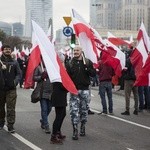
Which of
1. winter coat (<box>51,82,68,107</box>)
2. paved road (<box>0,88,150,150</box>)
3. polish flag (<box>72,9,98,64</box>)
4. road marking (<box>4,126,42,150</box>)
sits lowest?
paved road (<box>0,88,150,150</box>)

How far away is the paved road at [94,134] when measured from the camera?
26.9 feet

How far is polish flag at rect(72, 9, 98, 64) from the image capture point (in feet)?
35.1

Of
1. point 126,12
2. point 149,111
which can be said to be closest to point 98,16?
point 126,12

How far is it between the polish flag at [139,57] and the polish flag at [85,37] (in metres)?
1.44

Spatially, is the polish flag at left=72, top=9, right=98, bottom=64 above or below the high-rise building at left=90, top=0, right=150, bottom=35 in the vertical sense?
below

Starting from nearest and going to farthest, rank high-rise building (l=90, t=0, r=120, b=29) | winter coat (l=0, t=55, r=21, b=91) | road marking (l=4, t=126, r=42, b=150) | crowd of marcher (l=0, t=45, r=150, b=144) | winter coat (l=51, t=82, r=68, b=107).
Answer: road marking (l=4, t=126, r=42, b=150)
winter coat (l=51, t=82, r=68, b=107)
crowd of marcher (l=0, t=45, r=150, b=144)
winter coat (l=0, t=55, r=21, b=91)
high-rise building (l=90, t=0, r=120, b=29)

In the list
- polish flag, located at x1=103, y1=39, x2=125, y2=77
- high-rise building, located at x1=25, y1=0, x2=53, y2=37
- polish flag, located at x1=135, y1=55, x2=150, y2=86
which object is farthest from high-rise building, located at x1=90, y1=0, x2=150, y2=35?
polish flag, located at x1=135, y1=55, x2=150, y2=86

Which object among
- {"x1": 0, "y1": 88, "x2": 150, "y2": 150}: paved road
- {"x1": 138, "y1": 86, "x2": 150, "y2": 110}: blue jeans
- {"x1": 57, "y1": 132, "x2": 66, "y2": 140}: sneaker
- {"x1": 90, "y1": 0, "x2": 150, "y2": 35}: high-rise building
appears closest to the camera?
{"x1": 0, "y1": 88, "x2": 150, "y2": 150}: paved road

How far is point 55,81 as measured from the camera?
8.23 meters

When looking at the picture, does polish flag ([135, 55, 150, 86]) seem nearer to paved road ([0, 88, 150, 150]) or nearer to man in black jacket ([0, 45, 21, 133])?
paved road ([0, 88, 150, 150])

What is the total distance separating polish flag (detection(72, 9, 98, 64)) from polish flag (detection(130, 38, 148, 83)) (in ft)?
4.73

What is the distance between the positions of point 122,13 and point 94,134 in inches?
3466

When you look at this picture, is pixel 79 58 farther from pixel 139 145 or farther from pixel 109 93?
pixel 109 93

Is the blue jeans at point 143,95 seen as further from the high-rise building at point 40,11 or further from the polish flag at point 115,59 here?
the high-rise building at point 40,11
